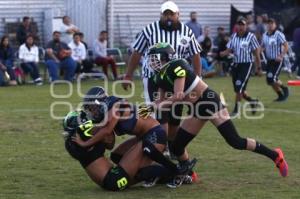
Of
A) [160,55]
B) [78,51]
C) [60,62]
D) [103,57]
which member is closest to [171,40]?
[160,55]

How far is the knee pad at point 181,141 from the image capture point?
866cm

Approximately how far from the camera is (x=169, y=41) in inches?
388

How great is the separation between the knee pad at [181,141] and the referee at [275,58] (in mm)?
8458

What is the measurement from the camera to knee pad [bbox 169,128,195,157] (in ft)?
28.4

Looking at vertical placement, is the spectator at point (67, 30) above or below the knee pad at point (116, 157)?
below

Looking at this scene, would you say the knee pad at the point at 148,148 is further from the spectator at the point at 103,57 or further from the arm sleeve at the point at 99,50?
the arm sleeve at the point at 99,50

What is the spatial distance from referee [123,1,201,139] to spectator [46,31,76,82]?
1121 centimetres

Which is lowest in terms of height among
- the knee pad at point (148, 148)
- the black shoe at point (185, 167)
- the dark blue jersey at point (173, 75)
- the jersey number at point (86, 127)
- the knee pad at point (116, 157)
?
the black shoe at point (185, 167)

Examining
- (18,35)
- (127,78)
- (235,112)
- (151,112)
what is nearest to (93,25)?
(18,35)

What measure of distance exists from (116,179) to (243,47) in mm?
7433

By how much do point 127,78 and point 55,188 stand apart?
2.30 metres

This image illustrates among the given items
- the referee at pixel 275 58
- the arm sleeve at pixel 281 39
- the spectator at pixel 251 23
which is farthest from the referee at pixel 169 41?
the spectator at pixel 251 23

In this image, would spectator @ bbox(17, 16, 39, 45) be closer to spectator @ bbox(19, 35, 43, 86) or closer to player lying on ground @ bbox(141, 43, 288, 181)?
spectator @ bbox(19, 35, 43, 86)

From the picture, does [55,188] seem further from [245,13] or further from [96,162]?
[245,13]
